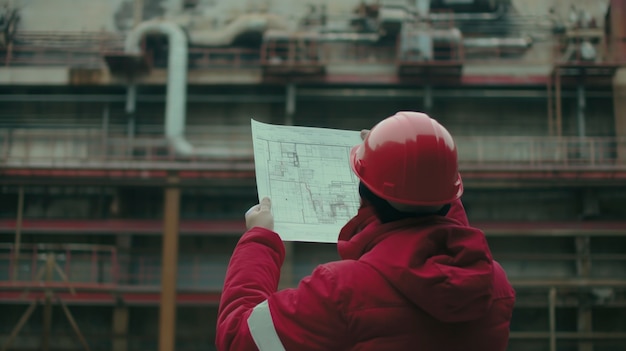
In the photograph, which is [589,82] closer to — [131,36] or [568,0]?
[568,0]

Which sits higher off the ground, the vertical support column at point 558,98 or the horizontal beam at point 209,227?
the vertical support column at point 558,98

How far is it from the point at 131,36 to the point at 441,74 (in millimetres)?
5849

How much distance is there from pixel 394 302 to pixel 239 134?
12080mm

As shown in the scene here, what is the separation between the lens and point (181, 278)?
1187cm

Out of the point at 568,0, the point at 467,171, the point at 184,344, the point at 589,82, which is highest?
the point at 568,0

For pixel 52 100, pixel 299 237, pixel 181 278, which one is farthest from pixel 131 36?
pixel 299 237

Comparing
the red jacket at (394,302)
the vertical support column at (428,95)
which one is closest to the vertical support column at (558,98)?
the vertical support column at (428,95)

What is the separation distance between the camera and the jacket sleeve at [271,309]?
118cm

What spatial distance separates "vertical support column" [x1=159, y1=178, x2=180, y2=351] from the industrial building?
3 cm

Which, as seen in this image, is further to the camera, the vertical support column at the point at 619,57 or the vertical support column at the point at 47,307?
the vertical support column at the point at 619,57

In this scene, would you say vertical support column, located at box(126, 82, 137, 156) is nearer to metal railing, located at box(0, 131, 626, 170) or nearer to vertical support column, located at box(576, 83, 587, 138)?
metal railing, located at box(0, 131, 626, 170)

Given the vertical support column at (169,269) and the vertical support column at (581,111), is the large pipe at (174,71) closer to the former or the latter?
the vertical support column at (169,269)

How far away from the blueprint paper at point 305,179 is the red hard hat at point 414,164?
0.27 metres

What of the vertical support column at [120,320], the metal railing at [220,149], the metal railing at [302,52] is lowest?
the vertical support column at [120,320]
